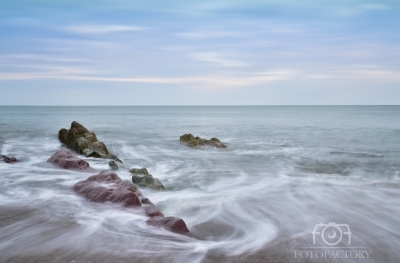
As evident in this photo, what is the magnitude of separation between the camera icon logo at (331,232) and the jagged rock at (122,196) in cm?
244

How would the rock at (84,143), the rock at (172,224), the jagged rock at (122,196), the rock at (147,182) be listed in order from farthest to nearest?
the rock at (84,143)
the rock at (147,182)
the jagged rock at (122,196)
the rock at (172,224)

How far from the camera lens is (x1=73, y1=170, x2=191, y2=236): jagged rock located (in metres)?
6.33

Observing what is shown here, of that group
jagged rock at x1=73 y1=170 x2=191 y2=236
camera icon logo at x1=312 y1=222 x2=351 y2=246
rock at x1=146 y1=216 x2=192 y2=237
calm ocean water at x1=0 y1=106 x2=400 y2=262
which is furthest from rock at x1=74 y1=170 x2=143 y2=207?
camera icon logo at x1=312 y1=222 x2=351 y2=246

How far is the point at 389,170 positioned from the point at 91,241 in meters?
12.5

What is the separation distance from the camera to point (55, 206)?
7.64m

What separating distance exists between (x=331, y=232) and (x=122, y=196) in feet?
14.2

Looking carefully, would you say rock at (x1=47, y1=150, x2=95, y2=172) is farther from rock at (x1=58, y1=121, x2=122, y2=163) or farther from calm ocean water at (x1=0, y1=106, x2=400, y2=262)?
rock at (x1=58, y1=121, x2=122, y2=163)

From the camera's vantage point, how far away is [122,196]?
770 centimetres

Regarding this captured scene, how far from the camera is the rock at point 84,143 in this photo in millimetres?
15375

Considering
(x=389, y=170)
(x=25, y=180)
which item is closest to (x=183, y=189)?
(x=25, y=180)

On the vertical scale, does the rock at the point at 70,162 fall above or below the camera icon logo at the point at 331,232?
above

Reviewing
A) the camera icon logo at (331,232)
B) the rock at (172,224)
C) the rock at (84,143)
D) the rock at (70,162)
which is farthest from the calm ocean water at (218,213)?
the rock at (84,143)

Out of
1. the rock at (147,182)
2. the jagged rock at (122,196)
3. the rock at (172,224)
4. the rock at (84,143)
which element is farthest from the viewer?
the rock at (84,143)

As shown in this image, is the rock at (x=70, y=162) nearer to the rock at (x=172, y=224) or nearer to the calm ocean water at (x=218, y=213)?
the calm ocean water at (x=218, y=213)
